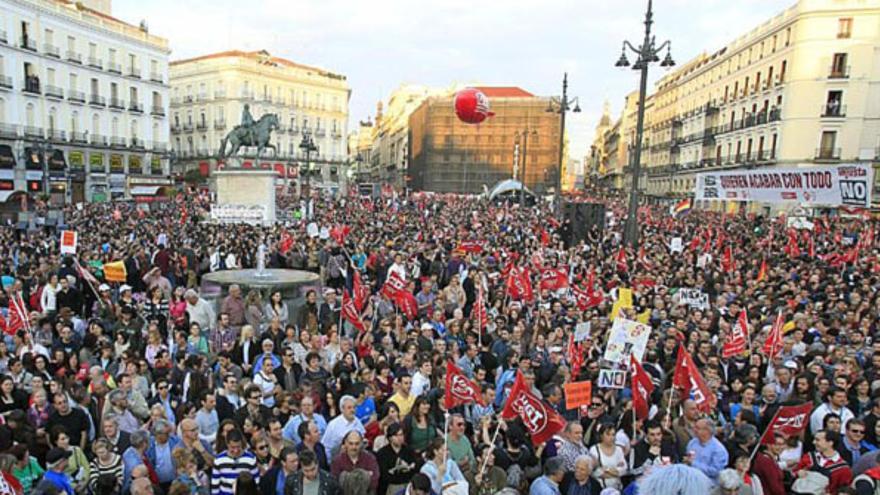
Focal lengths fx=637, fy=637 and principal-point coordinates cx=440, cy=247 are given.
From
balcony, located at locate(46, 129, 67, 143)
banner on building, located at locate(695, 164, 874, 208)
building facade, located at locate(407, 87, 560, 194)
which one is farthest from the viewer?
building facade, located at locate(407, 87, 560, 194)

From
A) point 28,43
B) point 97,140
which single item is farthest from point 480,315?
point 97,140

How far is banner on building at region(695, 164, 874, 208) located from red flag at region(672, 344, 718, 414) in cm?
991

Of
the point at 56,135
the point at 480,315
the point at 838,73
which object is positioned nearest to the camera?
the point at 480,315

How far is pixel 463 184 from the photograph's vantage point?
232 ft

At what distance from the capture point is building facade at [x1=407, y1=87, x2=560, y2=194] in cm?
6850

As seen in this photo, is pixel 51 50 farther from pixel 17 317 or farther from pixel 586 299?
pixel 586 299

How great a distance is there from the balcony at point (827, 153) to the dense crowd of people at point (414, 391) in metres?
35.4

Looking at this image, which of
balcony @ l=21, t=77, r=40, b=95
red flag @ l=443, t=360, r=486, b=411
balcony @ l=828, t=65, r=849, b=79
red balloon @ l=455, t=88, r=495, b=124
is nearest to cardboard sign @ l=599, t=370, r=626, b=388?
red flag @ l=443, t=360, r=486, b=411

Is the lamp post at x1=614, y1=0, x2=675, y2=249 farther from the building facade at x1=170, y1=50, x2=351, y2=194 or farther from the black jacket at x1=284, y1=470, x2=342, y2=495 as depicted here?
the building facade at x1=170, y1=50, x2=351, y2=194

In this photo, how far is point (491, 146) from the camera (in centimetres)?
6981

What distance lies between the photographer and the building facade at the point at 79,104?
42.3 metres

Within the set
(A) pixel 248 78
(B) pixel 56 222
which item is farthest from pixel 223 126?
(B) pixel 56 222

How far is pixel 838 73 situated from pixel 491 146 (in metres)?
34.0

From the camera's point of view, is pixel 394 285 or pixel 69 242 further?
pixel 69 242
